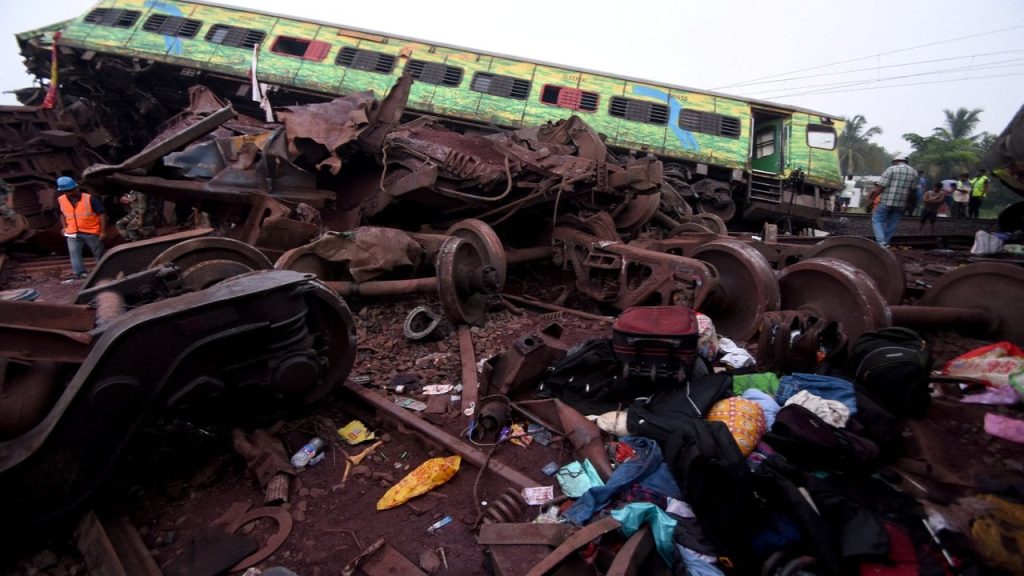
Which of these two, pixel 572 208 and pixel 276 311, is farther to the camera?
pixel 572 208

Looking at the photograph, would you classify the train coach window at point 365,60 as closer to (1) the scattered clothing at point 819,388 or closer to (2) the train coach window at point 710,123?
(2) the train coach window at point 710,123

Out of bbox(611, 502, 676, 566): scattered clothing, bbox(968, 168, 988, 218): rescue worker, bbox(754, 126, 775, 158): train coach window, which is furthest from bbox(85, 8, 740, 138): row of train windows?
bbox(611, 502, 676, 566): scattered clothing

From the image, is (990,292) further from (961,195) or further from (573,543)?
(961,195)

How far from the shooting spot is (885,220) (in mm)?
8891

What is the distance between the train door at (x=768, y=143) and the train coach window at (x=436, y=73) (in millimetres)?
9632

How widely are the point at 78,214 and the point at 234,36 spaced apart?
905 centimetres

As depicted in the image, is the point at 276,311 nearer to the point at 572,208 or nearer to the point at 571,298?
the point at 571,298

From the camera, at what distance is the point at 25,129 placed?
34.7 ft

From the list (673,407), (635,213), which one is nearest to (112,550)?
(673,407)

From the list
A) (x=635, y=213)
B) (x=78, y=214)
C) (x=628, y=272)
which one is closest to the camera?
(x=628, y=272)

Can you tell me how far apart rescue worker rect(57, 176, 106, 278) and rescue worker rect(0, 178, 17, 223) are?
180 cm

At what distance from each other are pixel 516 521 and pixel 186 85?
17.6 meters

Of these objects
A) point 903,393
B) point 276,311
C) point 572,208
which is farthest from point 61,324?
point 572,208

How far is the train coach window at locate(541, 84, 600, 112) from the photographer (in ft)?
46.9
